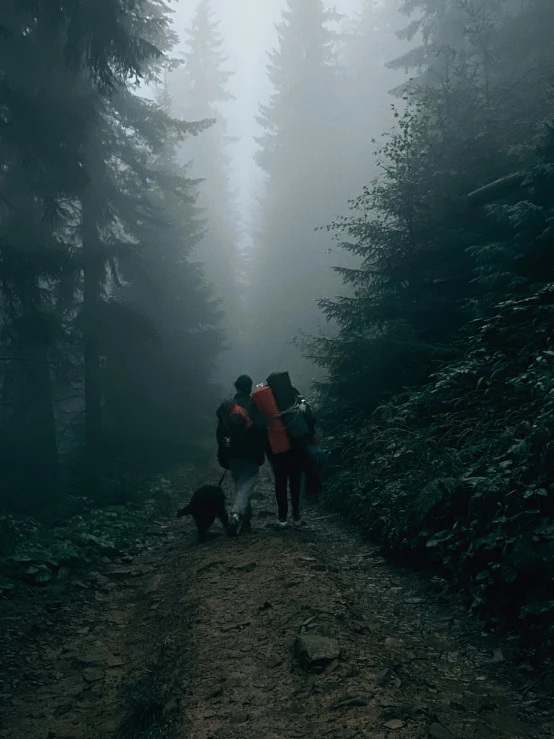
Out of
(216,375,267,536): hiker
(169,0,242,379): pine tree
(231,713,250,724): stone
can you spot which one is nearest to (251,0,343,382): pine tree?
(169,0,242,379): pine tree

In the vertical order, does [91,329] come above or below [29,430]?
above

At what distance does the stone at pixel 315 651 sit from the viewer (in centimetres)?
406

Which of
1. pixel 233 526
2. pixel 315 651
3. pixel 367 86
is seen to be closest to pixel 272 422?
pixel 233 526

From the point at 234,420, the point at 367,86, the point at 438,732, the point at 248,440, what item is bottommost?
the point at 438,732

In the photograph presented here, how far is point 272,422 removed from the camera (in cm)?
810

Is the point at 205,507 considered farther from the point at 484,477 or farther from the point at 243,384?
the point at 484,477

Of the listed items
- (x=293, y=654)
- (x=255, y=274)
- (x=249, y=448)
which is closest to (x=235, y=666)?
(x=293, y=654)

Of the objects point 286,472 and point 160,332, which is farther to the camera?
point 160,332

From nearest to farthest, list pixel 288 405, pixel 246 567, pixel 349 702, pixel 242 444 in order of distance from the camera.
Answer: pixel 349 702 < pixel 246 567 < pixel 288 405 < pixel 242 444

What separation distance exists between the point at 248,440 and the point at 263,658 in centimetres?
428

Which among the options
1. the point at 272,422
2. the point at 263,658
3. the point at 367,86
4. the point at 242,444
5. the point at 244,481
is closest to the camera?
the point at 263,658

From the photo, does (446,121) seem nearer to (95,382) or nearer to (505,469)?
(505,469)

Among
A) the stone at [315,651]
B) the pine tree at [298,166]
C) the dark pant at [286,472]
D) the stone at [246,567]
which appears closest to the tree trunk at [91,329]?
the dark pant at [286,472]

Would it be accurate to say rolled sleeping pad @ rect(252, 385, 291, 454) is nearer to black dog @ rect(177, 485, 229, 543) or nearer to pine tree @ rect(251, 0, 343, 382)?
black dog @ rect(177, 485, 229, 543)
